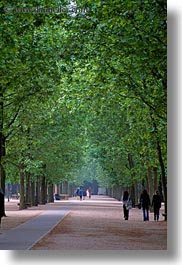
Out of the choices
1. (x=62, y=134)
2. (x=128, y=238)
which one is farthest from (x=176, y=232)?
(x=62, y=134)

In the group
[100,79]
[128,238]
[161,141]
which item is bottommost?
[128,238]

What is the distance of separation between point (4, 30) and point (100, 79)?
401 cm

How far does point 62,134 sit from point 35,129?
11.6ft

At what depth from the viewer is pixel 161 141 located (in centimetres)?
2398

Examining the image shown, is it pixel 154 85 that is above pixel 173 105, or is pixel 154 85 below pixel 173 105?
above

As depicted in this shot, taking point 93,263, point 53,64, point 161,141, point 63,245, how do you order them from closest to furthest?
point 93,263 → point 63,245 → point 53,64 → point 161,141

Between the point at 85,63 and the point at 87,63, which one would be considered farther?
the point at 87,63

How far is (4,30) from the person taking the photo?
15.0 meters

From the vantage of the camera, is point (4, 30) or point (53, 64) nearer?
point (4, 30)

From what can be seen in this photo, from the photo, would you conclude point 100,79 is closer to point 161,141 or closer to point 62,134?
point 161,141

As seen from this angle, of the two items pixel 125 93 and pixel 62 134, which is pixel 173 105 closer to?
pixel 125 93

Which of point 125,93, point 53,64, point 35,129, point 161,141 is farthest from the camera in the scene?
point 35,129

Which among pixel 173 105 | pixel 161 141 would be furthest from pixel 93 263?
pixel 161 141

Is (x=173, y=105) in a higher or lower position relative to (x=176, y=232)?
higher
